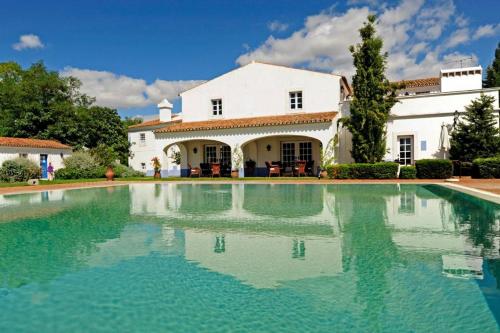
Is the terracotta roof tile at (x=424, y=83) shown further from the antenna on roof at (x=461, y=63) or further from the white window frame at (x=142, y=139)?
the white window frame at (x=142, y=139)

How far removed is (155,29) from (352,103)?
1470cm

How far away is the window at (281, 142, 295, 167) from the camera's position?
25047mm

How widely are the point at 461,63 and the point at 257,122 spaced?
17.4 metres

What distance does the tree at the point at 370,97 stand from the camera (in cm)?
1973

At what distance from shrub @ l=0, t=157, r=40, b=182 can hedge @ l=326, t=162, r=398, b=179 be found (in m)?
21.3

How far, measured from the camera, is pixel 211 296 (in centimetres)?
365

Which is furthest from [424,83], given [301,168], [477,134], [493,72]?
[493,72]

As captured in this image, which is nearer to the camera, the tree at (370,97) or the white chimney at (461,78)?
the tree at (370,97)

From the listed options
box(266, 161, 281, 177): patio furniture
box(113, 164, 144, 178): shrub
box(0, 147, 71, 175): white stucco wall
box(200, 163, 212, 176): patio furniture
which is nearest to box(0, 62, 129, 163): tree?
box(0, 147, 71, 175): white stucco wall

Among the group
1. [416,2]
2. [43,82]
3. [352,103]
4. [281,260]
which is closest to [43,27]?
[43,82]

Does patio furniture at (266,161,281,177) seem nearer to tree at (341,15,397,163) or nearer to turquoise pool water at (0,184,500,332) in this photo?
tree at (341,15,397,163)

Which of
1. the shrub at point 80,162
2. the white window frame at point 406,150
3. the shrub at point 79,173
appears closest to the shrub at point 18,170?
the shrub at point 79,173

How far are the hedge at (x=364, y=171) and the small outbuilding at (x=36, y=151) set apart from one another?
22984 millimetres

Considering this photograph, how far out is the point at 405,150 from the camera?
823 inches
